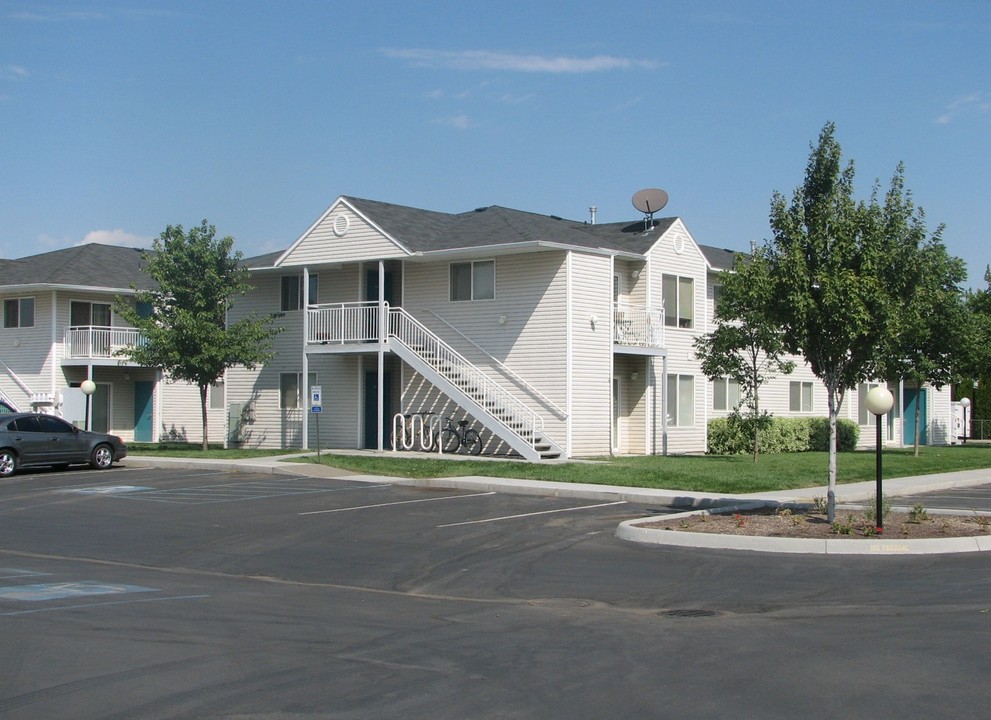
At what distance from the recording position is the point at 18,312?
134 feet

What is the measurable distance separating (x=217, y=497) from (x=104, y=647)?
13.2m

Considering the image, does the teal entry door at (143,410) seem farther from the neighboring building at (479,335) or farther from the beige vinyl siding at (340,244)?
the beige vinyl siding at (340,244)

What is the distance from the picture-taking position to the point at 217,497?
21594mm

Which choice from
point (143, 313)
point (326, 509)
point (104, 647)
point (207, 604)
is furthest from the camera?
point (143, 313)

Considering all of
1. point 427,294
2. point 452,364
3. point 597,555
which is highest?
point 427,294

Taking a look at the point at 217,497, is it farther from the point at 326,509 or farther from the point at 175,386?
the point at 175,386

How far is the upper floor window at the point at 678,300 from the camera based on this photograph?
110 feet

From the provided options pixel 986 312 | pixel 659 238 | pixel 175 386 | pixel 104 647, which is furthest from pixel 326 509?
pixel 986 312

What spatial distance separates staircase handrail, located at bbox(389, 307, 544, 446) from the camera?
29.1 metres

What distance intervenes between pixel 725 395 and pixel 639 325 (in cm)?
713

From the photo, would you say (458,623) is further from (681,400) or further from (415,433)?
(681,400)

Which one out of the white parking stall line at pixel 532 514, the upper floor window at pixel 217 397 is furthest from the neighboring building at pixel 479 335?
the white parking stall line at pixel 532 514

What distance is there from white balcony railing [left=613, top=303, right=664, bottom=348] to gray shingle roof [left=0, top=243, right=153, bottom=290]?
17434 millimetres

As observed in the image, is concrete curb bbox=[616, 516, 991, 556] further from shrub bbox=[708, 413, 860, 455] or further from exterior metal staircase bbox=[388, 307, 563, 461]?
shrub bbox=[708, 413, 860, 455]
